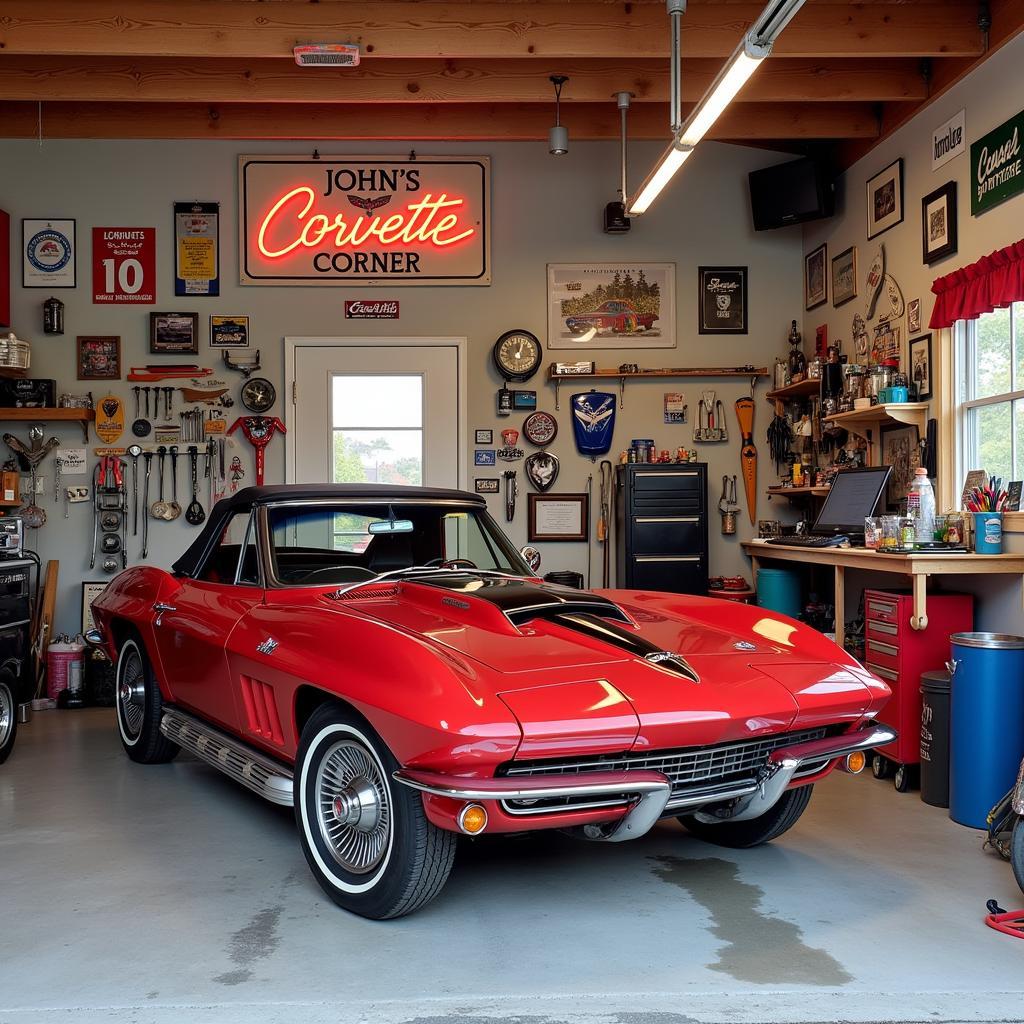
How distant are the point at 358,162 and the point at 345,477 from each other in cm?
230

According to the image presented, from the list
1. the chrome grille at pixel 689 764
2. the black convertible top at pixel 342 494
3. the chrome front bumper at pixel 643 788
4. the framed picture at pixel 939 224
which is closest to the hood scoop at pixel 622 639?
the chrome grille at pixel 689 764

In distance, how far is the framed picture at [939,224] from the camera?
517 cm

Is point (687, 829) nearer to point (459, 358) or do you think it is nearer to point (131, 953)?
point (131, 953)

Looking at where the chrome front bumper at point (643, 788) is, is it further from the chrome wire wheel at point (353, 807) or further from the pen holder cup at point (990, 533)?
the pen holder cup at point (990, 533)

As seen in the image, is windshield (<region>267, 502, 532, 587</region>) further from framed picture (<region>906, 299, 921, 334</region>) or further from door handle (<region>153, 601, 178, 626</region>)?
framed picture (<region>906, 299, 921, 334</region>)

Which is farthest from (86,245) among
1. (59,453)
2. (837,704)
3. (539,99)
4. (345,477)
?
(837,704)

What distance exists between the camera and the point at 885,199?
6.04 metres

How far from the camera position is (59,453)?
722 centimetres

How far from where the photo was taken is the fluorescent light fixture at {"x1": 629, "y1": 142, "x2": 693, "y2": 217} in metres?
5.21

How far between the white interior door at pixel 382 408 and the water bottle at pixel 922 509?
11.3 feet

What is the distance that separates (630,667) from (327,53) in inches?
157

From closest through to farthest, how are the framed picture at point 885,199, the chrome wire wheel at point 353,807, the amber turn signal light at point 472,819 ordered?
the amber turn signal light at point 472,819, the chrome wire wheel at point 353,807, the framed picture at point 885,199

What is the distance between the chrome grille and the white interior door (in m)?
4.72

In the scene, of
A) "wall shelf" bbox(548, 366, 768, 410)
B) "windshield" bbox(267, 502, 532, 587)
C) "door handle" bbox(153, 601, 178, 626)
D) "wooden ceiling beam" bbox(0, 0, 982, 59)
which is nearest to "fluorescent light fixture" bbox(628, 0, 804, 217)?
"wooden ceiling beam" bbox(0, 0, 982, 59)
